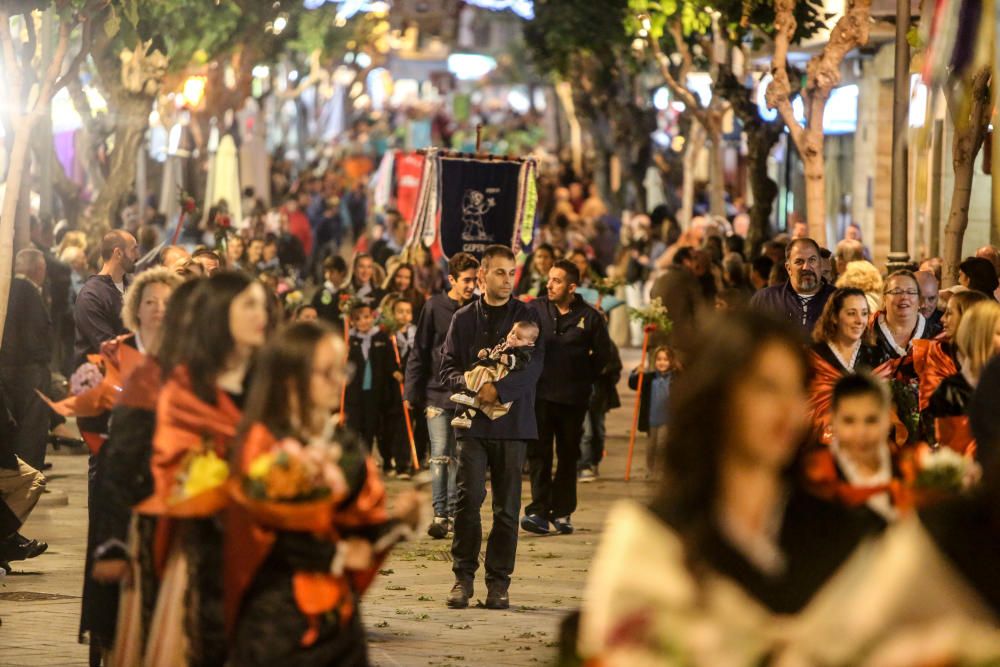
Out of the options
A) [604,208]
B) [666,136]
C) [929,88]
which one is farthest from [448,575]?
[666,136]

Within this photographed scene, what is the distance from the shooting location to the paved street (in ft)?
33.7

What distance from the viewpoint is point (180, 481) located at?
6605mm

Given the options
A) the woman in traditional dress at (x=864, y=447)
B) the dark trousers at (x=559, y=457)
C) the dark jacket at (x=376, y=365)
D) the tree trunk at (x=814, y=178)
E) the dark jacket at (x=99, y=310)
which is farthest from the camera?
the tree trunk at (x=814, y=178)

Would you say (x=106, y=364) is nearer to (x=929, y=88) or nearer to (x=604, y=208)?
(x=929, y=88)

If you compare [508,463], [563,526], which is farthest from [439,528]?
[508,463]

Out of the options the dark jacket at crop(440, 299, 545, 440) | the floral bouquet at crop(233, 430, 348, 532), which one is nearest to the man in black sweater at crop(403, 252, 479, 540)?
the dark jacket at crop(440, 299, 545, 440)

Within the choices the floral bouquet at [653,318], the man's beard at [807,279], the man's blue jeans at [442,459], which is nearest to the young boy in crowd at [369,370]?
the floral bouquet at [653,318]

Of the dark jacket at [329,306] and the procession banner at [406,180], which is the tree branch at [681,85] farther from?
the dark jacket at [329,306]

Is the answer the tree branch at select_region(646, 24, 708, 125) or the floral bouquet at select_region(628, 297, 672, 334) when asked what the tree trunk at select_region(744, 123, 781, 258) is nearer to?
the tree branch at select_region(646, 24, 708, 125)

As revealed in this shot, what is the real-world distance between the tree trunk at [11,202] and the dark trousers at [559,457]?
427 centimetres

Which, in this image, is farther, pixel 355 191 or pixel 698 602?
pixel 355 191

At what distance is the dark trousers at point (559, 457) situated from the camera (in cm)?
1468

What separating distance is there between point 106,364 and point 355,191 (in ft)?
118

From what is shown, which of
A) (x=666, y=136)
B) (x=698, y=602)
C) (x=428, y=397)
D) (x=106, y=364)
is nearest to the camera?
(x=698, y=602)
